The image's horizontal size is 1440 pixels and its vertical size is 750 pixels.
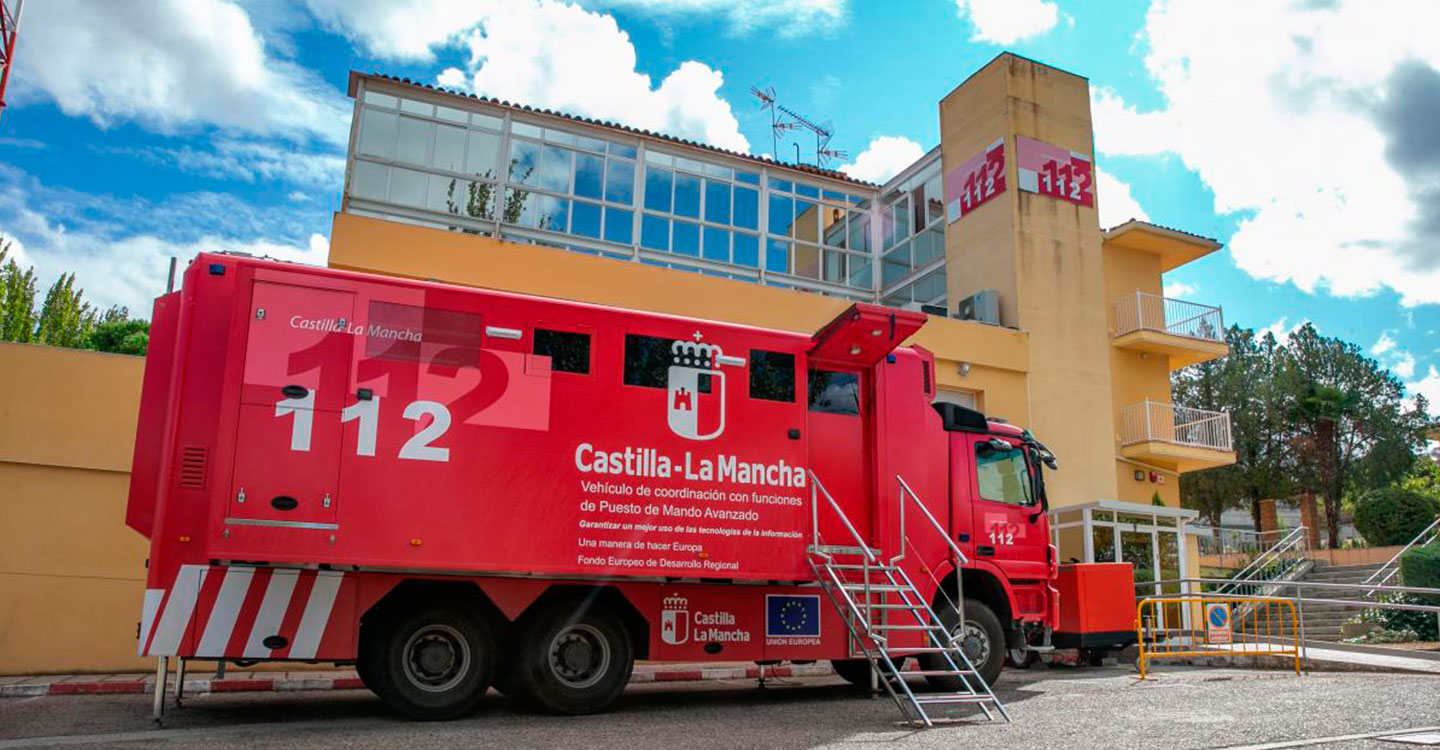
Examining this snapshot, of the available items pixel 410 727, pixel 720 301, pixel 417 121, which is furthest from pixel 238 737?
pixel 417 121

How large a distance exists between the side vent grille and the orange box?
33.2 feet

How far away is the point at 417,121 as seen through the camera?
61.5 feet

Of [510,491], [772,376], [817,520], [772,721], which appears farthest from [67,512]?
[772,721]

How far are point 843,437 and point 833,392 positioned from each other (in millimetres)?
478

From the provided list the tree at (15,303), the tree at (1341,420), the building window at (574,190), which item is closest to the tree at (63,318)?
the tree at (15,303)

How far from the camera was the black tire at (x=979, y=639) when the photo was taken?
419 inches

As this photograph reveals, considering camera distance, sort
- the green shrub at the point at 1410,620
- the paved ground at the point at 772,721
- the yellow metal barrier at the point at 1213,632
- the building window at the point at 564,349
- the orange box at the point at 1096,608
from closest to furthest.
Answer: the paved ground at the point at 772,721, the building window at the point at 564,349, the orange box at the point at 1096,608, the yellow metal barrier at the point at 1213,632, the green shrub at the point at 1410,620

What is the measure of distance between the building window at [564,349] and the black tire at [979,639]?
4717mm

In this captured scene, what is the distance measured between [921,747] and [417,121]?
15.5 m

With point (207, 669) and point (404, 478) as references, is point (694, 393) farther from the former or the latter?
point (207, 669)

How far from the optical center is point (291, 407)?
8102 mm

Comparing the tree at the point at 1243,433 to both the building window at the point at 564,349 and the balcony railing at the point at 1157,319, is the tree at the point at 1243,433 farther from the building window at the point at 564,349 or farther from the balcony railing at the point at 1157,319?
the building window at the point at 564,349

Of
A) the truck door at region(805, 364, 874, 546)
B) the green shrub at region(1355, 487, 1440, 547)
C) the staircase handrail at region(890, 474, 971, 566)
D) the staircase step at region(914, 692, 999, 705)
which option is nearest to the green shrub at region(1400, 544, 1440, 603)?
the green shrub at region(1355, 487, 1440, 547)

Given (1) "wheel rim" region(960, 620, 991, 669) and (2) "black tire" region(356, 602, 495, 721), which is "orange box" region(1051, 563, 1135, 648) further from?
(2) "black tire" region(356, 602, 495, 721)
